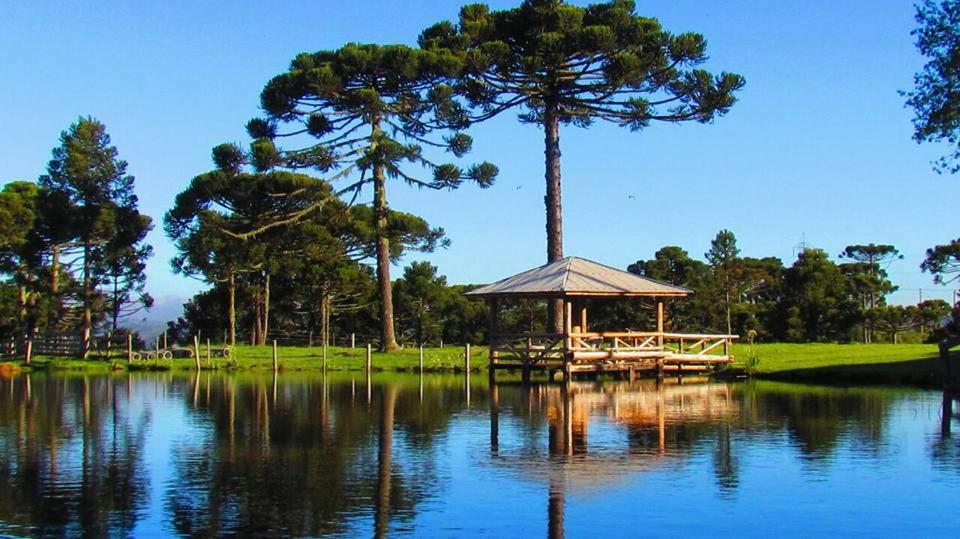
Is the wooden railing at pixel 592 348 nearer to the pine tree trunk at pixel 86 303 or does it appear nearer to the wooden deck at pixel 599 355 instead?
the wooden deck at pixel 599 355

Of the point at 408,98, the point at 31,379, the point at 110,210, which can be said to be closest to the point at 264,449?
the point at 31,379

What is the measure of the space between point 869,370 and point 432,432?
57.3ft

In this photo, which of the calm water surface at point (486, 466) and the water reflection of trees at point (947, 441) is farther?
the water reflection of trees at point (947, 441)

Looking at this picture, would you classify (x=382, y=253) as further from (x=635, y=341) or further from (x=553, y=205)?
(x=635, y=341)

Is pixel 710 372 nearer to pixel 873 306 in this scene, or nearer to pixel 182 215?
pixel 182 215

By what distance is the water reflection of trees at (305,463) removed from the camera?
14000 mm

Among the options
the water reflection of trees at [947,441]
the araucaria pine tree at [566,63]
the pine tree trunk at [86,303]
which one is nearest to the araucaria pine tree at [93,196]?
the pine tree trunk at [86,303]

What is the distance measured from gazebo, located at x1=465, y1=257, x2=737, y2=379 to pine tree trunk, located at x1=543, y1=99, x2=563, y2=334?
8.01 ft

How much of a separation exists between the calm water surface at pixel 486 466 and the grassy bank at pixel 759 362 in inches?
153

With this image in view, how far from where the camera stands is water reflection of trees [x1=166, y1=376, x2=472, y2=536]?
14.0 metres

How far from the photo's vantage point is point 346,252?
6047cm

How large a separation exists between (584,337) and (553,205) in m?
7.30

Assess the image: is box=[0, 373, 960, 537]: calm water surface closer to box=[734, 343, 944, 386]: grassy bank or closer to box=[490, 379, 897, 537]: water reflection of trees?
box=[490, 379, 897, 537]: water reflection of trees

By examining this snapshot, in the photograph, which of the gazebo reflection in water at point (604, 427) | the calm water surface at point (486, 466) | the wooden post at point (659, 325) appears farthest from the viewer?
Result: the wooden post at point (659, 325)
